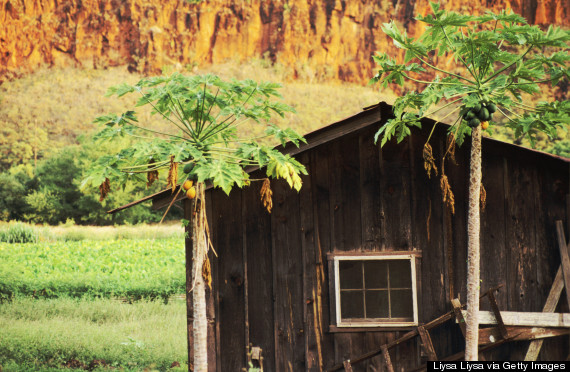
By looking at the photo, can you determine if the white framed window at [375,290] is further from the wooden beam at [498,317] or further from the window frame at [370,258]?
the wooden beam at [498,317]

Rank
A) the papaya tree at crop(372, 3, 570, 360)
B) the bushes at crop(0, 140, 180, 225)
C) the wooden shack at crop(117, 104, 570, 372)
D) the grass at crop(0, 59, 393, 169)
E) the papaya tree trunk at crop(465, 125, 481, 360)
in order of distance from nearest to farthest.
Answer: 1. the papaya tree at crop(372, 3, 570, 360)
2. the papaya tree trunk at crop(465, 125, 481, 360)
3. the wooden shack at crop(117, 104, 570, 372)
4. the bushes at crop(0, 140, 180, 225)
5. the grass at crop(0, 59, 393, 169)

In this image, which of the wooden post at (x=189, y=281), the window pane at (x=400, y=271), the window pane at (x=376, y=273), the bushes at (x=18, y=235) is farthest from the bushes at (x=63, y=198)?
the wooden post at (x=189, y=281)

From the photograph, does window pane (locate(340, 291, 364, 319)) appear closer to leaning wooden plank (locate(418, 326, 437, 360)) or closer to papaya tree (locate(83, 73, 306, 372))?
leaning wooden plank (locate(418, 326, 437, 360))

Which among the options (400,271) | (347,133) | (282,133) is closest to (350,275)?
(400,271)

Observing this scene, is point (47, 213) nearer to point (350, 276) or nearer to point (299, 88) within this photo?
point (350, 276)

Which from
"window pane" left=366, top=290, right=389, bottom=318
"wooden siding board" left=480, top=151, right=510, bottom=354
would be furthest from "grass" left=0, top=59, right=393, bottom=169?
"wooden siding board" left=480, top=151, right=510, bottom=354

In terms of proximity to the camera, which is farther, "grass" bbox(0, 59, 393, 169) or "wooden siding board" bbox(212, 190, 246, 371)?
"grass" bbox(0, 59, 393, 169)

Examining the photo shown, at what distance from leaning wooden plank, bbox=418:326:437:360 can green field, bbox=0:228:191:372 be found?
5.89m

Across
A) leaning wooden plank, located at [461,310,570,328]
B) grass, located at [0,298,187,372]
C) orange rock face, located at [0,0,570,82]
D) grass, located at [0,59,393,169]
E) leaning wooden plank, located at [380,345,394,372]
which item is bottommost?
grass, located at [0,298,187,372]

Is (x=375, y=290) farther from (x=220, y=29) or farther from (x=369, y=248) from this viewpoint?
(x=220, y=29)

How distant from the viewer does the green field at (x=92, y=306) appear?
1219 cm

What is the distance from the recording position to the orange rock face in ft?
241

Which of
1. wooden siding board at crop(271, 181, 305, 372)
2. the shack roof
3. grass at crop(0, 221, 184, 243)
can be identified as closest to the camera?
the shack roof

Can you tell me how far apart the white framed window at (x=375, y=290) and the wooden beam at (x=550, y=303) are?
1421mm
